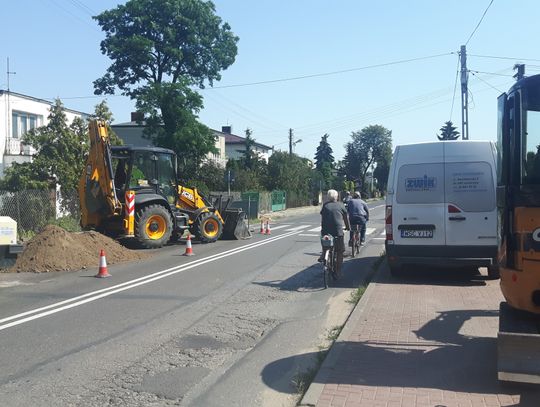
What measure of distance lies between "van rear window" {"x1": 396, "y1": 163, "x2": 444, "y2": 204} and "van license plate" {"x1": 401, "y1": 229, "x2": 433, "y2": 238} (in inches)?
20.5

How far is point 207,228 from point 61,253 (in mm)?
6438

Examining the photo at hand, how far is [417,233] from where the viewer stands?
10.1 meters

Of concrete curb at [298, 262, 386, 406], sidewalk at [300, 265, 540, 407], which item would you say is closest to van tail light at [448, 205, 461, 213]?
sidewalk at [300, 265, 540, 407]

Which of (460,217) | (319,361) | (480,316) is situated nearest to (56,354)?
(319,361)

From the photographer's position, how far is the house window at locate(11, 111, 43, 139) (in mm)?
30703

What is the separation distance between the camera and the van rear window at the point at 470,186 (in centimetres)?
984

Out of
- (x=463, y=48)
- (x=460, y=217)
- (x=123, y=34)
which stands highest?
(x=123, y=34)

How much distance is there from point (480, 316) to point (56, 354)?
523cm

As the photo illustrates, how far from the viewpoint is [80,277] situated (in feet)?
37.7

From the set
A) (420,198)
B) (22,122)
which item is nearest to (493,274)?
(420,198)

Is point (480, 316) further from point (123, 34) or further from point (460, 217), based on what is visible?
point (123, 34)

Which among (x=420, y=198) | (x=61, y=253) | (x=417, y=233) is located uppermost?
(x=420, y=198)

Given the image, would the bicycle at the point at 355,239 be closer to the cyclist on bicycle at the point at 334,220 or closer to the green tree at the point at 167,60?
the cyclist on bicycle at the point at 334,220

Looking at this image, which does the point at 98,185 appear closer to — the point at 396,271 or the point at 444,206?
the point at 396,271
